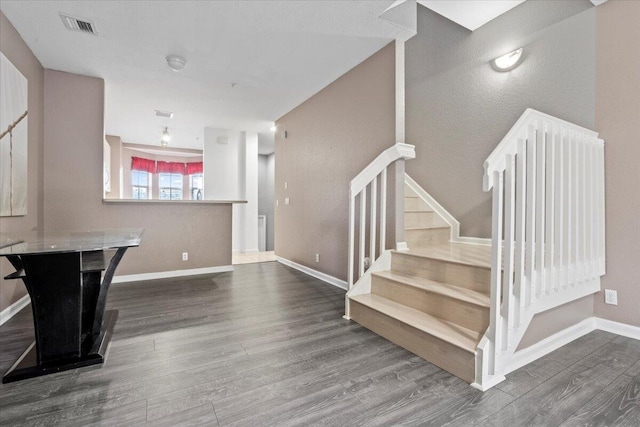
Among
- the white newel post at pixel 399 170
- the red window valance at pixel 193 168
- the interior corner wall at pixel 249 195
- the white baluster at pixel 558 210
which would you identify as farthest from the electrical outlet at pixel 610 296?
the red window valance at pixel 193 168

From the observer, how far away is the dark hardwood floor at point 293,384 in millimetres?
1401

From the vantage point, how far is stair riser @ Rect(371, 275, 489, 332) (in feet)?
6.17

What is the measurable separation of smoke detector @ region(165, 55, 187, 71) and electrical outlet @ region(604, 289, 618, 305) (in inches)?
173

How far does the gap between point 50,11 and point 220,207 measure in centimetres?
275

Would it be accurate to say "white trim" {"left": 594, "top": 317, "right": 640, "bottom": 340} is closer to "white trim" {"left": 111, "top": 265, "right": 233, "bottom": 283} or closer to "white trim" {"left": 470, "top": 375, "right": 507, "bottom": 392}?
"white trim" {"left": 470, "top": 375, "right": 507, "bottom": 392}

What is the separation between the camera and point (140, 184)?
8.58 meters

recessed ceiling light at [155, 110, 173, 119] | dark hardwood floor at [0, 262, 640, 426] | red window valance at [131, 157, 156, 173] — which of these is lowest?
dark hardwood floor at [0, 262, 640, 426]

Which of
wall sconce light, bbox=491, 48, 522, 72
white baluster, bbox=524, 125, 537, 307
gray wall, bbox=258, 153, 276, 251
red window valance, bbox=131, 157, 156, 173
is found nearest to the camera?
white baluster, bbox=524, 125, 537, 307

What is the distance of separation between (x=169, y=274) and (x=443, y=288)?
366cm

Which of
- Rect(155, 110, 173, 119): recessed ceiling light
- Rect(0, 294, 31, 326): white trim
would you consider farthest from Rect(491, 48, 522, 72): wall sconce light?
Rect(0, 294, 31, 326): white trim

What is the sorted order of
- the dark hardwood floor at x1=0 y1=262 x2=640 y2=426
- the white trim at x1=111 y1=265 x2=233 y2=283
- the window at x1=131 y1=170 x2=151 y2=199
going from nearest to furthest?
the dark hardwood floor at x1=0 y1=262 x2=640 y2=426, the white trim at x1=111 y1=265 x2=233 y2=283, the window at x1=131 y1=170 x2=151 y2=199

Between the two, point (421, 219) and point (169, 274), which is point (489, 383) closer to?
point (421, 219)

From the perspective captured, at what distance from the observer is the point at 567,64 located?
2.65 meters

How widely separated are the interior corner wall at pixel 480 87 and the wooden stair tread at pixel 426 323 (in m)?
1.62
